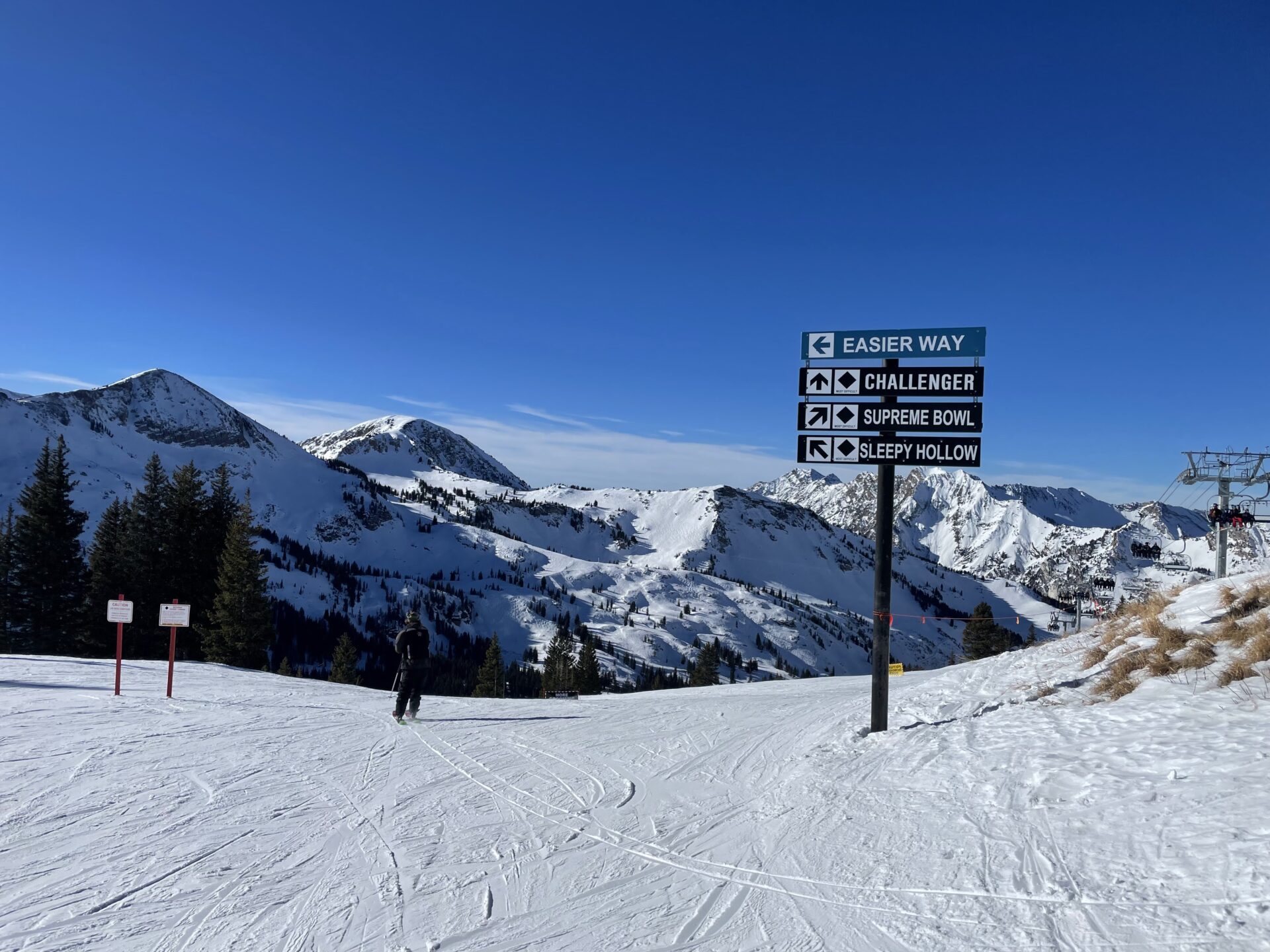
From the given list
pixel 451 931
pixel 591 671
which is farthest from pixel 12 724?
pixel 591 671

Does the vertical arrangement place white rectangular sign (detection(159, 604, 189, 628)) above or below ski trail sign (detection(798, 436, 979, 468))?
below

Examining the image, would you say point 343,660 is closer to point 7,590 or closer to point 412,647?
point 7,590

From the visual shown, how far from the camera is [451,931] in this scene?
14.8 ft

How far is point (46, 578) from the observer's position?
39.0 metres

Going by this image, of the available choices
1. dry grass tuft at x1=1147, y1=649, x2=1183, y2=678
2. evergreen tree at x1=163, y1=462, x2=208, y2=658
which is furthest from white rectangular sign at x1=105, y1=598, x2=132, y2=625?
evergreen tree at x1=163, y1=462, x2=208, y2=658

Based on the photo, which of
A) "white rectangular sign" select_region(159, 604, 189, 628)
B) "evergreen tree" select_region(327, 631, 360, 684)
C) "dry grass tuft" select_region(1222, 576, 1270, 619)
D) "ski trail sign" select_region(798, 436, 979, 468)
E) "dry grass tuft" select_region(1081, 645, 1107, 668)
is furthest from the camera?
"evergreen tree" select_region(327, 631, 360, 684)

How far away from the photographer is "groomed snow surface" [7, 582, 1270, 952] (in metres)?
4.46

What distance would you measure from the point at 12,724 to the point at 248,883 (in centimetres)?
826

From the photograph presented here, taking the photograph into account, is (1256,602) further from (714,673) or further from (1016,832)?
(714,673)

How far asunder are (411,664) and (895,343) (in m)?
10.1

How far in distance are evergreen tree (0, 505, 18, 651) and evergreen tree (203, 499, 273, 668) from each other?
11.2 meters

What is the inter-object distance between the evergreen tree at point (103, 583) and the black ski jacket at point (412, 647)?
106 ft

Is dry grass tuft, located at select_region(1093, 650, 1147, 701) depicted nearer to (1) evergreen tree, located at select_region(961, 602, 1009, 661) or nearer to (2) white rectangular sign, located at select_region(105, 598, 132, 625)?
(2) white rectangular sign, located at select_region(105, 598, 132, 625)

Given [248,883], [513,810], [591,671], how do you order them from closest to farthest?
[248,883] < [513,810] < [591,671]
